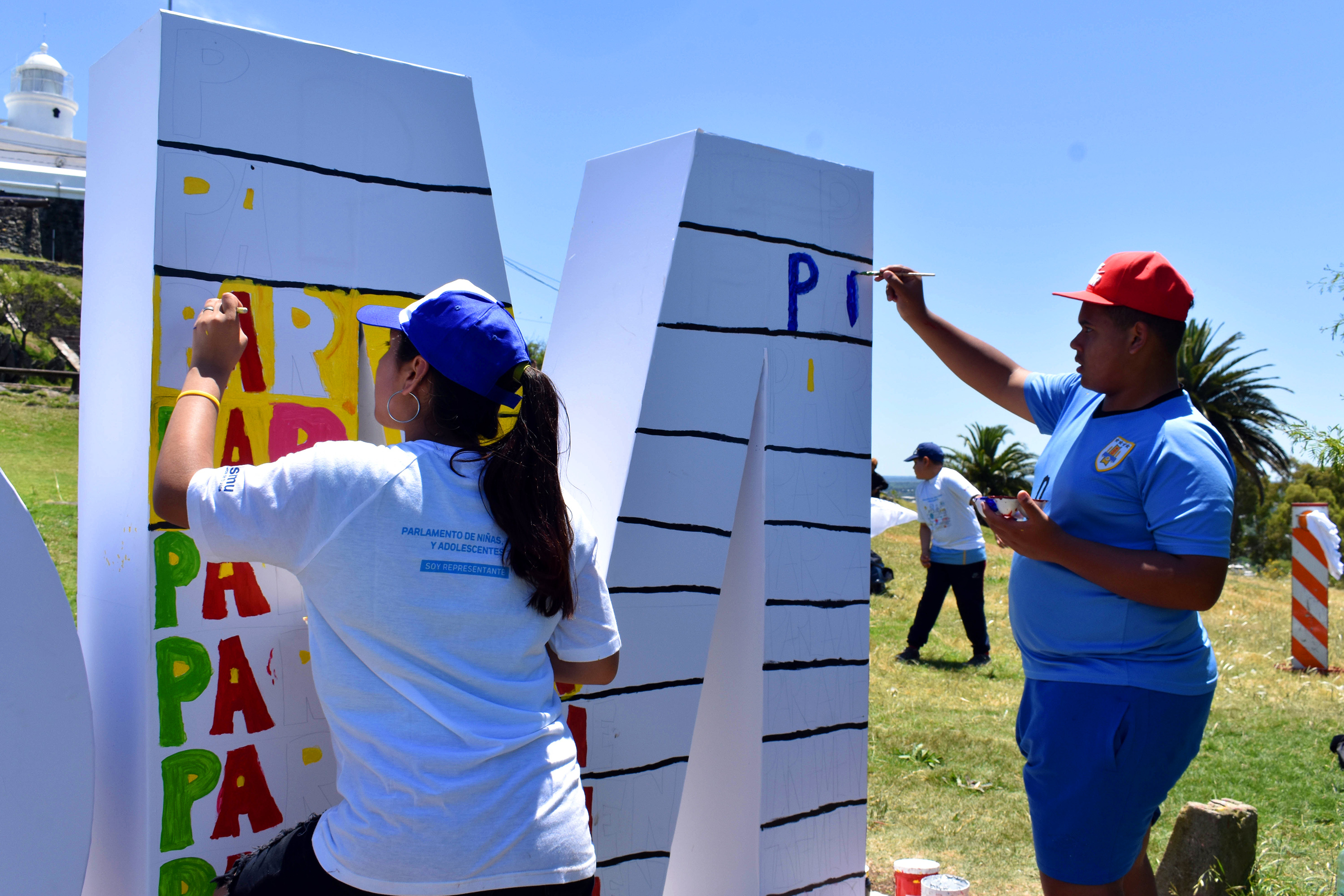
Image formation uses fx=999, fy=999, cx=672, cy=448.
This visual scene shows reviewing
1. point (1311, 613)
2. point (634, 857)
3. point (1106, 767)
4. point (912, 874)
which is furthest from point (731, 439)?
point (1311, 613)

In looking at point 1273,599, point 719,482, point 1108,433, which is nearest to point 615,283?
point 719,482

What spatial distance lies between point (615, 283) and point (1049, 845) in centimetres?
179

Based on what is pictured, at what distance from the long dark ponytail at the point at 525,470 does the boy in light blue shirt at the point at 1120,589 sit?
111 cm

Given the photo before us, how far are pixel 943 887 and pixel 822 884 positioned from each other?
361mm

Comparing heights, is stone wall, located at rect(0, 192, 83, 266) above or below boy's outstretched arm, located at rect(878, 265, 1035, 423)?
above

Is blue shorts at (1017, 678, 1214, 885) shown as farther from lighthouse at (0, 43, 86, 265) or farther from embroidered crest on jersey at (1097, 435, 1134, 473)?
lighthouse at (0, 43, 86, 265)

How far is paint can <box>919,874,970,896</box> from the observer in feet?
9.73

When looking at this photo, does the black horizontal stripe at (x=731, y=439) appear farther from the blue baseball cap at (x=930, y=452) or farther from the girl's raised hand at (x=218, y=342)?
the blue baseball cap at (x=930, y=452)

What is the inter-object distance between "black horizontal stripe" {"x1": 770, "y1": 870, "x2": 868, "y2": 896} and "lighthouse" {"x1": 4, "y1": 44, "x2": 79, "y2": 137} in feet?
181

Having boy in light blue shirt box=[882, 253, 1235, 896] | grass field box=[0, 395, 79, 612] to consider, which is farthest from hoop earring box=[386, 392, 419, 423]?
grass field box=[0, 395, 79, 612]

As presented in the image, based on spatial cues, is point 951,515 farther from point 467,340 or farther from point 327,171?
point 467,340

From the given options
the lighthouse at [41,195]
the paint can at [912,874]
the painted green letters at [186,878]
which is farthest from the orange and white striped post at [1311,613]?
the lighthouse at [41,195]

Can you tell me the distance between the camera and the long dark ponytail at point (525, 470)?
4.84 feet

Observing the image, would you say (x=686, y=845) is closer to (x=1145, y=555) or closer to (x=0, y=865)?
(x=1145, y=555)
